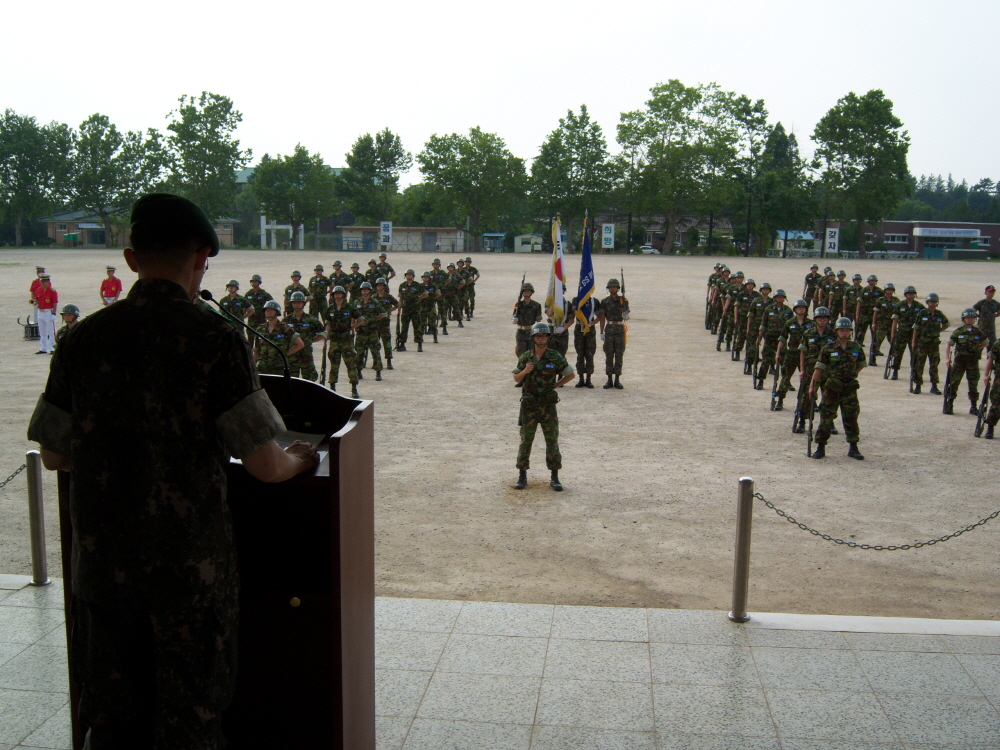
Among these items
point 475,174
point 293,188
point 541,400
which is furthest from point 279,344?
point 475,174

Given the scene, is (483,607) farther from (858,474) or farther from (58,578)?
(858,474)

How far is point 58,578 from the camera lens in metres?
5.86

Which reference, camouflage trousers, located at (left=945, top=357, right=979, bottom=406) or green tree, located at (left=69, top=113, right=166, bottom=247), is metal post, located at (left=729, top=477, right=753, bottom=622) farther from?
green tree, located at (left=69, top=113, right=166, bottom=247)

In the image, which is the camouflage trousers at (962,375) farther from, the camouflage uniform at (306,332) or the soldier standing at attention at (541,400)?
the camouflage uniform at (306,332)

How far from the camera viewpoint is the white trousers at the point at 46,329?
2038 cm

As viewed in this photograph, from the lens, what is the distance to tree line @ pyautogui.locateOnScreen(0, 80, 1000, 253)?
61938mm

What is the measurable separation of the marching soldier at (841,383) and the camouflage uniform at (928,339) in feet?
18.0

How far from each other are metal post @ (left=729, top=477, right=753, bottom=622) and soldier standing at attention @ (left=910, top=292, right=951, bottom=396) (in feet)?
39.9

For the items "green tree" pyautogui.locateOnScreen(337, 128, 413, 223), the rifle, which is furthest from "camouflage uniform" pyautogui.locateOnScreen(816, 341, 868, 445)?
"green tree" pyautogui.locateOnScreen(337, 128, 413, 223)

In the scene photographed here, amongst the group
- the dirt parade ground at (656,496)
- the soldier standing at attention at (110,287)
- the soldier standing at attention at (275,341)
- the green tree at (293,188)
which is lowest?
the dirt parade ground at (656,496)

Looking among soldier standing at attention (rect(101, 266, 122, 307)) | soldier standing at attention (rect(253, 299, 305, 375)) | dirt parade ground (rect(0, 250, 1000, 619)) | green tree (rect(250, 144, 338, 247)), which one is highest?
green tree (rect(250, 144, 338, 247))

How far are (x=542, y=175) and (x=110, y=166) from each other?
35603 millimetres

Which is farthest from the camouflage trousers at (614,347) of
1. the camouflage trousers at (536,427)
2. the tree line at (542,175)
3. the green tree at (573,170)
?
the green tree at (573,170)

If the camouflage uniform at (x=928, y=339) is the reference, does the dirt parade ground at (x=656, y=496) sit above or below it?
below
